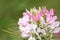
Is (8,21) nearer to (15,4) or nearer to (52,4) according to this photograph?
(15,4)

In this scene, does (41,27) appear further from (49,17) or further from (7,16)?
(7,16)

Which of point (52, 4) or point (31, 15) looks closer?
point (31, 15)

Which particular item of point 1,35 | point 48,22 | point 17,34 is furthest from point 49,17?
point 1,35

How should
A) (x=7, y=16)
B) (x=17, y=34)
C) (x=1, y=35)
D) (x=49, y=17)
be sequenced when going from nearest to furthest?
(x=49, y=17)
(x=17, y=34)
(x=1, y=35)
(x=7, y=16)

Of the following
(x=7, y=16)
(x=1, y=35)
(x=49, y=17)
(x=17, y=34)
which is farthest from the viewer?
(x=7, y=16)

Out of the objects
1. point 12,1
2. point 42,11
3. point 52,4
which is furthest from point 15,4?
point 42,11

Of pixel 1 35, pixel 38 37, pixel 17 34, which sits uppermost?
pixel 1 35

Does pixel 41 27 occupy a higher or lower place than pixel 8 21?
lower
